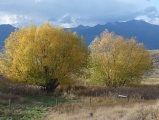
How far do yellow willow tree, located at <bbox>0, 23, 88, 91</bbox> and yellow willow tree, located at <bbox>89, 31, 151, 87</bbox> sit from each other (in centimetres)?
977

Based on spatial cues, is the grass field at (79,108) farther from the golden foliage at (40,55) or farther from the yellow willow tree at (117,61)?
the yellow willow tree at (117,61)

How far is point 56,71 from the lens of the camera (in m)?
46.7

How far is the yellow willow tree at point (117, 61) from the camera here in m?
56.5

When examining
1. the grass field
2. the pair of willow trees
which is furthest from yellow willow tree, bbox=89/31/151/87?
the grass field

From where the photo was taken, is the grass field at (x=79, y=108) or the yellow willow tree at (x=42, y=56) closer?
the grass field at (x=79, y=108)

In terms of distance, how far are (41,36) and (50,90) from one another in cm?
862

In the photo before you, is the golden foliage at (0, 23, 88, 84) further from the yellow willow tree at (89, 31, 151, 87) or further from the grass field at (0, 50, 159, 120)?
the yellow willow tree at (89, 31, 151, 87)

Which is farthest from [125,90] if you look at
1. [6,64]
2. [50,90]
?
[6,64]

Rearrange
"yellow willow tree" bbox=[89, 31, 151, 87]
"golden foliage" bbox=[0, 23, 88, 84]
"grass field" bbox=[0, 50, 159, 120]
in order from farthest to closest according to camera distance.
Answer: "yellow willow tree" bbox=[89, 31, 151, 87]
"golden foliage" bbox=[0, 23, 88, 84]
"grass field" bbox=[0, 50, 159, 120]

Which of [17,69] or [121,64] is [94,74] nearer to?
[121,64]

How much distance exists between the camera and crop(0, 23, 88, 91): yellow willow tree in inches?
1775

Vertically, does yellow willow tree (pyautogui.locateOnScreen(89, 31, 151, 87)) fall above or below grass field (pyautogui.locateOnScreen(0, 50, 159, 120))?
above

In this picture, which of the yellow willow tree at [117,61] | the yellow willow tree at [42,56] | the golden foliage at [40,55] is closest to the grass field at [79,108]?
the yellow willow tree at [42,56]

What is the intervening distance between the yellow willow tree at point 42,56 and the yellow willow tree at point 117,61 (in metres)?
9.77
